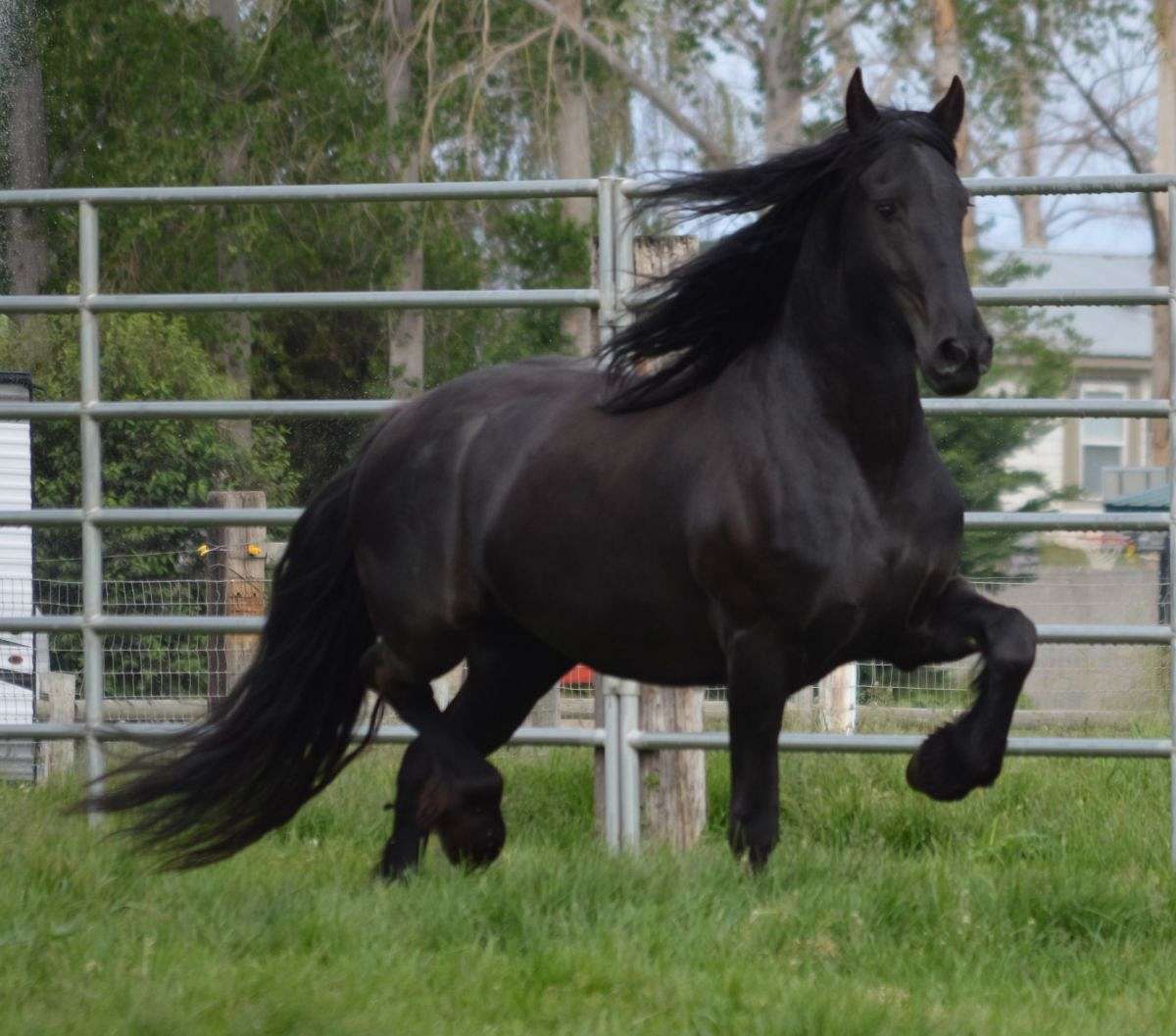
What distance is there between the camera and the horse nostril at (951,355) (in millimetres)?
3705

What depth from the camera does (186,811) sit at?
15.8ft

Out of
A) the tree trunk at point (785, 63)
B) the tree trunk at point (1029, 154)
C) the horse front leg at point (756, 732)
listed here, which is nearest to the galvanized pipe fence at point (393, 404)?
the horse front leg at point (756, 732)

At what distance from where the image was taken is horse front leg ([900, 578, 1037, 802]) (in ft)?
13.4

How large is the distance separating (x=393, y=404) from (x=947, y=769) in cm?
212

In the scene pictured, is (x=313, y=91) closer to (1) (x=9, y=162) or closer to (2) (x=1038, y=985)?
(1) (x=9, y=162)

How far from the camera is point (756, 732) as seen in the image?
4.16 meters

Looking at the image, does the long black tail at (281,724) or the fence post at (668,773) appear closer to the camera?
the long black tail at (281,724)

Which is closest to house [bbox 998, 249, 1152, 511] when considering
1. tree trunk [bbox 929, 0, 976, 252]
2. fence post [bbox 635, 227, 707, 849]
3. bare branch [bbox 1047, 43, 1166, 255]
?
bare branch [bbox 1047, 43, 1166, 255]

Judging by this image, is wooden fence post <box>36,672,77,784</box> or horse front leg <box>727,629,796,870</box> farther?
wooden fence post <box>36,672,77,784</box>

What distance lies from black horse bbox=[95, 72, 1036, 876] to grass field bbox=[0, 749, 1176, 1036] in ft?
0.91

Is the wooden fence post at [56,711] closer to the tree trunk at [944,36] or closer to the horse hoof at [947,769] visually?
the horse hoof at [947,769]

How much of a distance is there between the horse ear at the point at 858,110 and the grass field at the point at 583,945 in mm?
1650

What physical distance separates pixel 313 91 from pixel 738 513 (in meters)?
15.1

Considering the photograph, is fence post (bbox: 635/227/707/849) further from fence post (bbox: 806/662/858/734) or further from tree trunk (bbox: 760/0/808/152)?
tree trunk (bbox: 760/0/808/152)
